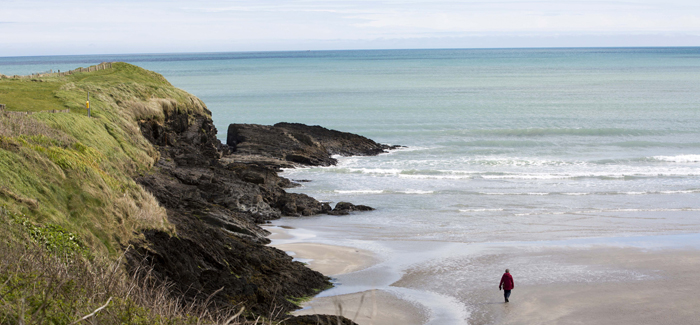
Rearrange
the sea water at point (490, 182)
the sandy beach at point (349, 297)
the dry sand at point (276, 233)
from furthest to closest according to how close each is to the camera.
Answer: the dry sand at point (276, 233), the sea water at point (490, 182), the sandy beach at point (349, 297)

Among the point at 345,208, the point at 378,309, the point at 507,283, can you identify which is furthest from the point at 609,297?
the point at 345,208

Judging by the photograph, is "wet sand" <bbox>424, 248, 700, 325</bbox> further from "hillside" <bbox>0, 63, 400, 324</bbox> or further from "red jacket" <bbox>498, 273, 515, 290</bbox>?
"hillside" <bbox>0, 63, 400, 324</bbox>

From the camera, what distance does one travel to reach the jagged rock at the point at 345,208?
26.0 m

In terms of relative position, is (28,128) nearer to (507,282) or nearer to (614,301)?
(507,282)

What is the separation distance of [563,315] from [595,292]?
2.05 m

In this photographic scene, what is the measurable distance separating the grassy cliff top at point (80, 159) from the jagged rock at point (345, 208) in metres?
7.44

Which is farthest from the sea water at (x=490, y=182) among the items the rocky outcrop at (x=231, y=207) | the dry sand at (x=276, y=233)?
the rocky outcrop at (x=231, y=207)

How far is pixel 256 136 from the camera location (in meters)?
41.2

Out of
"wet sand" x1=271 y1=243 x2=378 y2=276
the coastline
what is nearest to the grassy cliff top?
the coastline

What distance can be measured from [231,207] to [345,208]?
5084 mm

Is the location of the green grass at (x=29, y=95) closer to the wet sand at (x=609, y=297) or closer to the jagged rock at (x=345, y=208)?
the jagged rock at (x=345, y=208)

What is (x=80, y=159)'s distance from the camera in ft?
50.2

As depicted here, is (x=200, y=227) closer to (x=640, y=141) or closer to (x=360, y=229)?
(x=360, y=229)

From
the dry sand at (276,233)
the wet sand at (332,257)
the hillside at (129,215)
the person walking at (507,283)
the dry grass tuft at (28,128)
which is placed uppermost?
the dry grass tuft at (28,128)
